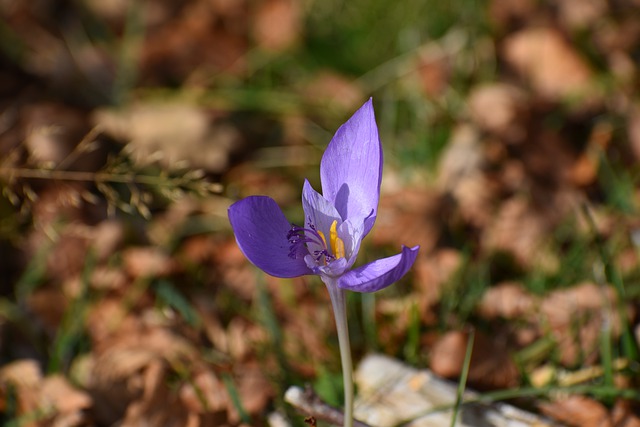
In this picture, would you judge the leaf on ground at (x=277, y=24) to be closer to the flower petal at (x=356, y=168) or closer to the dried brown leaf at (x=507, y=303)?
the dried brown leaf at (x=507, y=303)

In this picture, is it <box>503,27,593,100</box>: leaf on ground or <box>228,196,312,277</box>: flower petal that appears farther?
<box>503,27,593,100</box>: leaf on ground

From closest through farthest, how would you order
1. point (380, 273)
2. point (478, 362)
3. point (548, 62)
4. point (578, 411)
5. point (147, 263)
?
point (380, 273)
point (578, 411)
point (478, 362)
point (147, 263)
point (548, 62)

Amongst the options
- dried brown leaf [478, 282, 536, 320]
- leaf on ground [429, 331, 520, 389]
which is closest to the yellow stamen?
leaf on ground [429, 331, 520, 389]

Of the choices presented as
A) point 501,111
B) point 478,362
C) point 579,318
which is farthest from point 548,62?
point 478,362

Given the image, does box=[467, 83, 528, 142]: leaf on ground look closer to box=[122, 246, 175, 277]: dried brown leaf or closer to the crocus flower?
box=[122, 246, 175, 277]: dried brown leaf

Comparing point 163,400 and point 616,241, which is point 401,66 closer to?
point 616,241

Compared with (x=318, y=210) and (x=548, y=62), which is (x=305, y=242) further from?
(x=548, y=62)

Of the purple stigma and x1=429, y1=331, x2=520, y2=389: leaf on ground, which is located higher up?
the purple stigma

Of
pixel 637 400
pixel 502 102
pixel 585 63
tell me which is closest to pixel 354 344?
pixel 637 400
